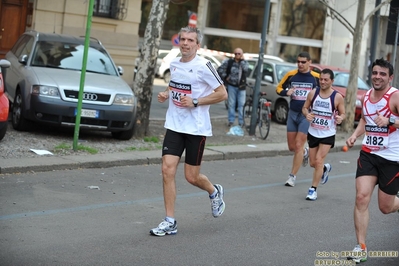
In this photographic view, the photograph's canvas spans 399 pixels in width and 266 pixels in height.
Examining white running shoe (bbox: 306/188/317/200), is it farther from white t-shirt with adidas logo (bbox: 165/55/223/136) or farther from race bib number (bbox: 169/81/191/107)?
race bib number (bbox: 169/81/191/107)

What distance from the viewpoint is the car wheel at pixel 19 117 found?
1416cm

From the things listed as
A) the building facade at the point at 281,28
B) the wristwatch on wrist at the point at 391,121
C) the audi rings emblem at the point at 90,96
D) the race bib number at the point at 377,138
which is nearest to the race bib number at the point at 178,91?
the race bib number at the point at 377,138

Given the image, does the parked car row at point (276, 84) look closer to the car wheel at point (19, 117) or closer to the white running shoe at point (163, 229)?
the car wheel at point (19, 117)

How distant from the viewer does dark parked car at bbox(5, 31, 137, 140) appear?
13.8 metres

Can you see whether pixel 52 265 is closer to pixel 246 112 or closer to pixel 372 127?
pixel 372 127

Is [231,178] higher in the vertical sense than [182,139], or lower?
lower

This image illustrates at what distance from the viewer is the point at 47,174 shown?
36.4 ft

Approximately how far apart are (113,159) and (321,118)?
132 inches

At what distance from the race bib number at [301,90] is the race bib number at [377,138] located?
459 centimetres

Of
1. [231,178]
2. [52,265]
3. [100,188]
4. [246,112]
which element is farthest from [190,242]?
[246,112]

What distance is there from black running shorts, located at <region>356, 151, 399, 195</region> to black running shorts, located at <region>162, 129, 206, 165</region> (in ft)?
5.29

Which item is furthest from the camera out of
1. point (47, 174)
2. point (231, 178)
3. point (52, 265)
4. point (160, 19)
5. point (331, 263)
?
point (160, 19)

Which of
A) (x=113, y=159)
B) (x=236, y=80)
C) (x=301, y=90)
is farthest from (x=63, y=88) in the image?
(x=236, y=80)

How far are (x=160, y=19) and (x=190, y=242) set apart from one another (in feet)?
27.1
